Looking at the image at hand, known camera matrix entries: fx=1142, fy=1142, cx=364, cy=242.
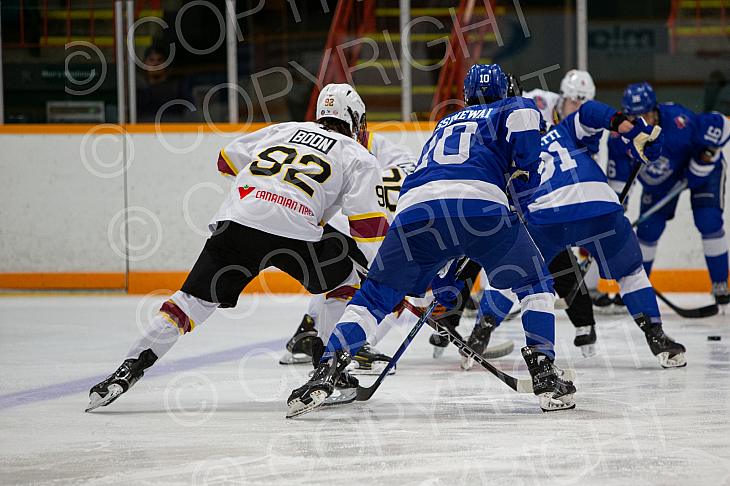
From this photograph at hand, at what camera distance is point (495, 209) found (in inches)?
127

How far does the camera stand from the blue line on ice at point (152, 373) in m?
3.60

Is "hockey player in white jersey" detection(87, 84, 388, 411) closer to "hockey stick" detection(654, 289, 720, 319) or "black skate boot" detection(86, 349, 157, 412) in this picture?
"black skate boot" detection(86, 349, 157, 412)

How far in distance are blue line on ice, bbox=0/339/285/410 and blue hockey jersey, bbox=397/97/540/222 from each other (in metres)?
1.30

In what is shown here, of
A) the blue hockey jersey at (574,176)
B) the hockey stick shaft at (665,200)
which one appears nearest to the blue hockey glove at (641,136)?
the blue hockey jersey at (574,176)

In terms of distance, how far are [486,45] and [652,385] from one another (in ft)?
17.6

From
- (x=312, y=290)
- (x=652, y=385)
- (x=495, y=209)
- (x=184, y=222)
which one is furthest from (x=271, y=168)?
(x=184, y=222)

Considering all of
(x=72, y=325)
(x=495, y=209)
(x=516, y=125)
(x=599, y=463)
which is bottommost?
(x=72, y=325)

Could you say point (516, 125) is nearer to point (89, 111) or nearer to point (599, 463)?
point (599, 463)

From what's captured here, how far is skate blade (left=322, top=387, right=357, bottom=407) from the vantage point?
3412 mm

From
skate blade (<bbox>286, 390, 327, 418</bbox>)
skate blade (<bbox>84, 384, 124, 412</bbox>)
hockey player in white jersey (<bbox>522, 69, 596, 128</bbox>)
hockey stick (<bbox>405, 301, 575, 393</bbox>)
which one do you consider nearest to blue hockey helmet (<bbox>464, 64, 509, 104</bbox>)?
hockey stick (<bbox>405, 301, 575, 393</bbox>)

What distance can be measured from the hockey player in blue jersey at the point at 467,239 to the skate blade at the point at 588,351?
1.29 metres

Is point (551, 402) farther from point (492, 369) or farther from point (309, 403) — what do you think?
point (309, 403)

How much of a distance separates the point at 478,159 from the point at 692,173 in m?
3.07

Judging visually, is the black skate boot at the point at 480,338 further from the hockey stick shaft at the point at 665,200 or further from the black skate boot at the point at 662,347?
the hockey stick shaft at the point at 665,200
